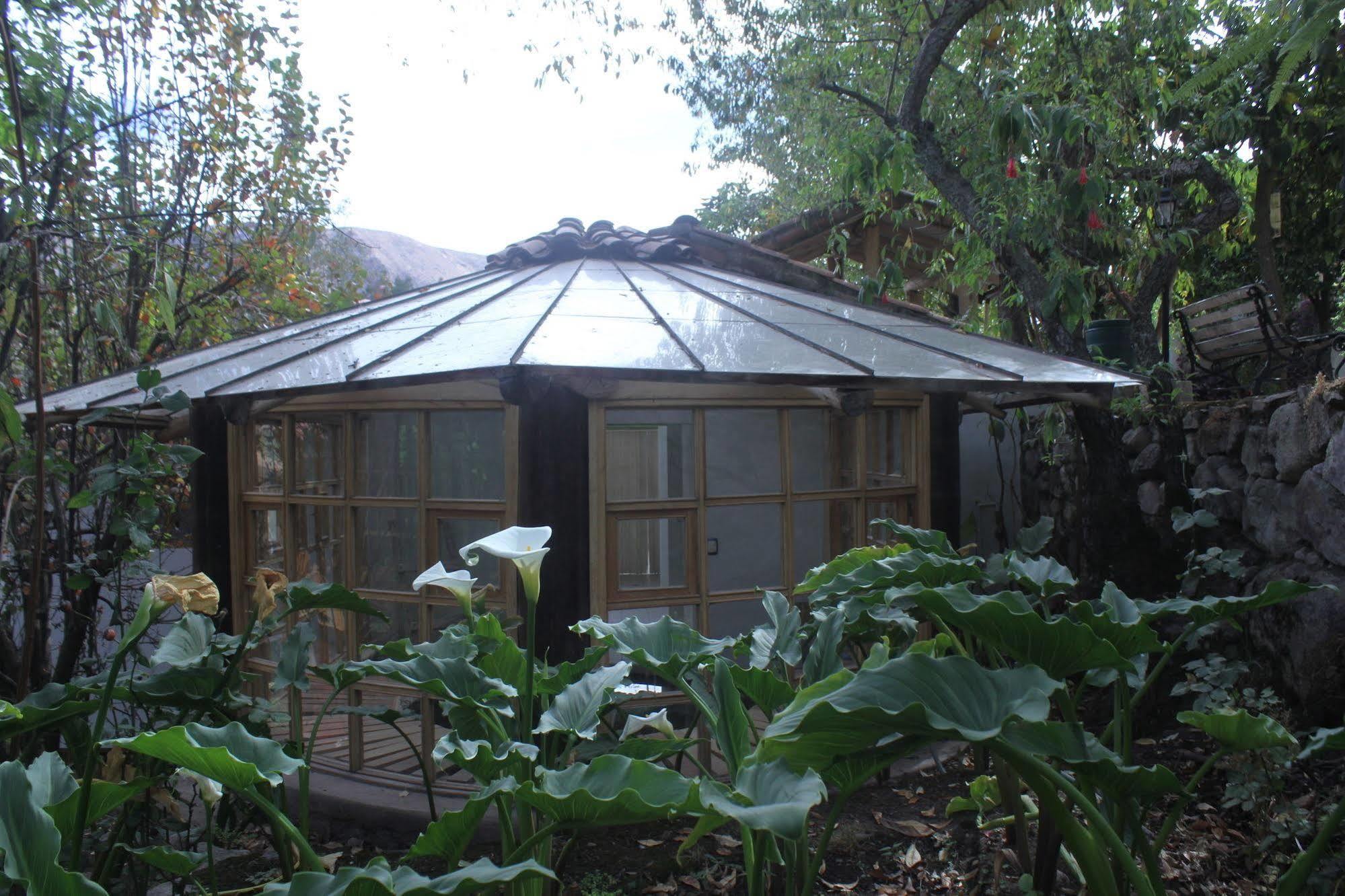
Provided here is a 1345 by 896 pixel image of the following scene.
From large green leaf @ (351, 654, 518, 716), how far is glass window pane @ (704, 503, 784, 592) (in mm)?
1586

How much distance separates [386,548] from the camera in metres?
3.58

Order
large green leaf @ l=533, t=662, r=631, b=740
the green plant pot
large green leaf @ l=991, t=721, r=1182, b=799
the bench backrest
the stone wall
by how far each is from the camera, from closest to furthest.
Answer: large green leaf @ l=991, t=721, r=1182, b=799 → large green leaf @ l=533, t=662, r=631, b=740 → the stone wall → the green plant pot → the bench backrest

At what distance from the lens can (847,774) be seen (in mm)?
1846

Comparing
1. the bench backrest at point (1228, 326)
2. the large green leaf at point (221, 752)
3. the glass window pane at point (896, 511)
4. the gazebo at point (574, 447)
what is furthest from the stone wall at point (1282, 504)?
the large green leaf at point (221, 752)

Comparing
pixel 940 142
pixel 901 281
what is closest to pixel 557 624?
pixel 901 281

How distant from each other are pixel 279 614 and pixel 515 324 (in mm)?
1515

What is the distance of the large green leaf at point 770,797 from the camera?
4.18ft

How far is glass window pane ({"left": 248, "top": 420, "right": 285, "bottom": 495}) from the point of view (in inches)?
154

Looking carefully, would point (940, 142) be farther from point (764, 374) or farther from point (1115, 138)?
point (764, 374)

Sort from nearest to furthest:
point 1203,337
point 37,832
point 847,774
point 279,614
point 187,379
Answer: point 37,832, point 847,774, point 279,614, point 187,379, point 1203,337

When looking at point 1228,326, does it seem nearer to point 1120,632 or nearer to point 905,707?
point 1120,632

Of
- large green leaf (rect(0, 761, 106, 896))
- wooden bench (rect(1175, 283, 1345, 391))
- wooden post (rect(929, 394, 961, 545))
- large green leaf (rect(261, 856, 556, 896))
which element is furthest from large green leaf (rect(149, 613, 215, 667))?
wooden bench (rect(1175, 283, 1345, 391))

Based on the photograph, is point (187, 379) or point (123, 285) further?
point (123, 285)

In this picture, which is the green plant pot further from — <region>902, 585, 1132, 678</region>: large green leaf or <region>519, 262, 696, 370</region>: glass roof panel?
<region>902, 585, 1132, 678</region>: large green leaf
